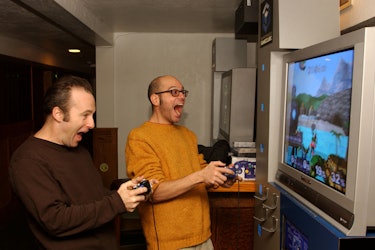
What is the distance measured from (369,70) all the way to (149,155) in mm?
981

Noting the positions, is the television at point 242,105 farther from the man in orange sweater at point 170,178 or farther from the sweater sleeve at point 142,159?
the sweater sleeve at point 142,159

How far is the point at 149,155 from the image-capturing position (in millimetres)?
1554

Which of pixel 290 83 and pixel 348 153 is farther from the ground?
pixel 290 83

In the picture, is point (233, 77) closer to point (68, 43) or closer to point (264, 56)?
point (264, 56)

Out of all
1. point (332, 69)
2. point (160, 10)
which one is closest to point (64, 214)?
point (332, 69)

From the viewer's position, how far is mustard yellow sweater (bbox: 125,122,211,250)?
5.10ft

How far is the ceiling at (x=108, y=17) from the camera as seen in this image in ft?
8.00

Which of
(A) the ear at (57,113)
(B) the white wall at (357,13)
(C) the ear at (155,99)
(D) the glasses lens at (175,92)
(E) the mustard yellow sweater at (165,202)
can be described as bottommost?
(E) the mustard yellow sweater at (165,202)

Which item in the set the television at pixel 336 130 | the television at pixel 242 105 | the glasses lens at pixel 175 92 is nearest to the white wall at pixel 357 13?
the television at pixel 336 130

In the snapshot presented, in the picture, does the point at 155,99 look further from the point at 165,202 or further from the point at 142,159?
the point at 165,202

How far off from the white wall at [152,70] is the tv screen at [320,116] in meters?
2.11

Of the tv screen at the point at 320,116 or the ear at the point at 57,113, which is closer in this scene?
the tv screen at the point at 320,116

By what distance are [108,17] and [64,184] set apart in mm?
2127

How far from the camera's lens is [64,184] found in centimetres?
125
